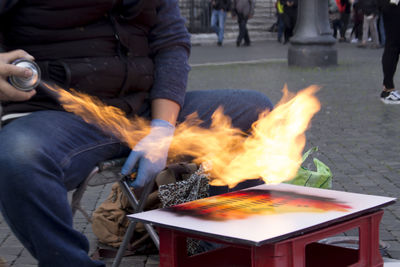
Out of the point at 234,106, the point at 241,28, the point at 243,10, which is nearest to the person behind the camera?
the point at 234,106

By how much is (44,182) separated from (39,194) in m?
0.04

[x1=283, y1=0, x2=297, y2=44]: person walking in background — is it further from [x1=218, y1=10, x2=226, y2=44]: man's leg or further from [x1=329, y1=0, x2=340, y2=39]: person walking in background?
[x1=218, y1=10, x2=226, y2=44]: man's leg

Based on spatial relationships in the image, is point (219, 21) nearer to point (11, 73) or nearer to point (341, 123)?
point (341, 123)

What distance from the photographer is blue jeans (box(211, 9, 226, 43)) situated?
19109 millimetres

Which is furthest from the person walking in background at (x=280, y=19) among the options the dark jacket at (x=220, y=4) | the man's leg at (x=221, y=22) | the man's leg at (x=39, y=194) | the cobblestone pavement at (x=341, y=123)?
the man's leg at (x=39, y=194)

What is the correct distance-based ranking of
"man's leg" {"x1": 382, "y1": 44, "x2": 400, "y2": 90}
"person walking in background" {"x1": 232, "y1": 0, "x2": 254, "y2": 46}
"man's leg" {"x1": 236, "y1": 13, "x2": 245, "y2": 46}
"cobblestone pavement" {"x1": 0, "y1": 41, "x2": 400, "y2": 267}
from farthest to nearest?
1. "man's leg" {"x1": 236, "y1": 13, "x2": 245, "y2": 46}
2. "person walking in background" {"x1": 232, "y1": 0, "x2": 254, "y2": 46}
3. "man's leg" {"x1": 382, "y1": 44, "x2": 400, "y2": 90}
4. "cobblestone pavement" {"x1": 0, "y1": 41, "x2": 400, "y2": 267}

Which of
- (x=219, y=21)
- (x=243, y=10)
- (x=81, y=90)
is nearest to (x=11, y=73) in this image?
(x=81, y=90)

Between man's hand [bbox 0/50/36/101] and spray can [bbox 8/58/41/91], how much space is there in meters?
0.01

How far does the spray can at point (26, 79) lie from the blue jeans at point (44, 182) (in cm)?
10

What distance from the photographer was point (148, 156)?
2.27 metres

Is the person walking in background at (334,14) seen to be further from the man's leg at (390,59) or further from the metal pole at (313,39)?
the man's leg at (390,59)

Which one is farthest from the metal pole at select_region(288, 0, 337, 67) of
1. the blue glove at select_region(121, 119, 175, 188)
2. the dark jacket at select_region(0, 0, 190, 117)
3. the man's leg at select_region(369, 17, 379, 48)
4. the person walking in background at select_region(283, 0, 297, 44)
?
the blue glove at select_region(121, 119, 175, 188)

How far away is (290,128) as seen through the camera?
106 inches

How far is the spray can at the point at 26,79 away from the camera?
6.86ft
